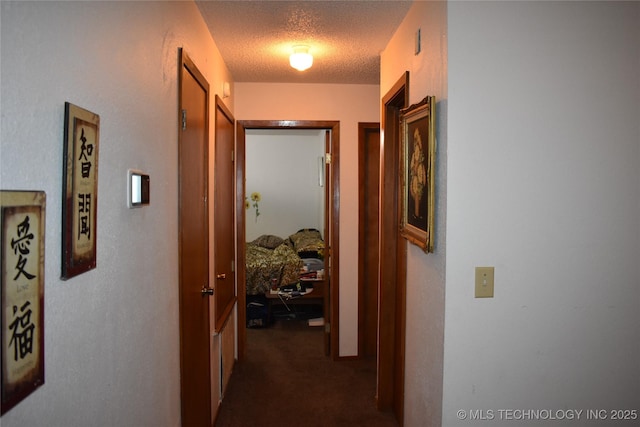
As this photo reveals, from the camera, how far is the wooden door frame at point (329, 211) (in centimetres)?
354

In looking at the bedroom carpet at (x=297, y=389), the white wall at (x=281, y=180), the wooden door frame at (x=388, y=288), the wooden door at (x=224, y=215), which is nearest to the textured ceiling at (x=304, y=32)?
the wooden door at (x=224, y=215)

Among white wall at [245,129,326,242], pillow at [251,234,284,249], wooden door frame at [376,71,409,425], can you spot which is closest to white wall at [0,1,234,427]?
wooden door frame at [376,71,409,425]

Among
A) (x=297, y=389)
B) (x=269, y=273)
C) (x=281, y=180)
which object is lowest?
(x=297, y=389)

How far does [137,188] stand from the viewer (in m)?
1.27

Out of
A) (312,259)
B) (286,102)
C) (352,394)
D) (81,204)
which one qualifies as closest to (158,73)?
(81,204)

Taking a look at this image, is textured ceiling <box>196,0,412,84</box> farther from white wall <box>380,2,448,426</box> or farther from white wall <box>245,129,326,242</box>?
white wall <box>245,129,326,242</box>

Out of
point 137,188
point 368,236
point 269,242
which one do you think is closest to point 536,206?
point 137,188

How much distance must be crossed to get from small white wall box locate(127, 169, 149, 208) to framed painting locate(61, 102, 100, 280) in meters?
0.22

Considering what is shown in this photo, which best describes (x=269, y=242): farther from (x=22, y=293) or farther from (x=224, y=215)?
(x=22, y=293)

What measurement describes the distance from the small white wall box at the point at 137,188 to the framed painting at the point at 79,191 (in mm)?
218

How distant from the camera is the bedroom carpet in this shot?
2766mm

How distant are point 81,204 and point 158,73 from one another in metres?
0.74

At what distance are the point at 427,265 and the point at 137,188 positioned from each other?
1.17m

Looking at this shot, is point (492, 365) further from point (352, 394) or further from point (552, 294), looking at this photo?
point (352, 394)
